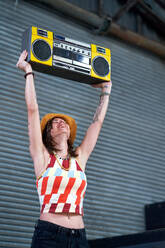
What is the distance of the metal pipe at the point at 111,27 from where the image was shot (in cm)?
531

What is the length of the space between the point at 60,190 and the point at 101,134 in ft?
10.7

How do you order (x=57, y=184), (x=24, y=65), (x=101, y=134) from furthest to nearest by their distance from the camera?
(x=101, y=134) < (x=24, y=65) < (x=57, y=184)

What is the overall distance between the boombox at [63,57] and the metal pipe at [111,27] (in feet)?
9.23

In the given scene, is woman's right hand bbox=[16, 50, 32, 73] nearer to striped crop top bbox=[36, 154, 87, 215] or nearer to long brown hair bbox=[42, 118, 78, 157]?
long brown hair bbox=[42, 118, 78, 157]

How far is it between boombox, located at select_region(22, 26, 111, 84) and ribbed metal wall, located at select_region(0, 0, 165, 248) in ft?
6.79

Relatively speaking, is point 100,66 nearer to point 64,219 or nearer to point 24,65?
point 24,65

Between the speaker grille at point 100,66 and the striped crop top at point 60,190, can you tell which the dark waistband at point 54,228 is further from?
the speaker grille at point 100,66

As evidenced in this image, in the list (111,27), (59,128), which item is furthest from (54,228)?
(111,27)

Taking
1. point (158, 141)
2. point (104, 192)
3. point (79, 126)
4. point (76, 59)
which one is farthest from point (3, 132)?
point (158, 141)

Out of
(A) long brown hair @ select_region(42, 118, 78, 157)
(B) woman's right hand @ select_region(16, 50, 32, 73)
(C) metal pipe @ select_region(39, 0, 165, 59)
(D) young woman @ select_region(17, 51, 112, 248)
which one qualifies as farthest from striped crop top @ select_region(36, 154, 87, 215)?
(C) metal pipe @ select_region(39, 0, 165, 59)

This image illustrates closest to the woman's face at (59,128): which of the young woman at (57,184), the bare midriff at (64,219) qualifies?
the young woman at (57,184)

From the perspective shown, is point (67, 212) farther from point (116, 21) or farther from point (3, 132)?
point (116, 21)

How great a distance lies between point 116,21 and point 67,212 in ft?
15.2

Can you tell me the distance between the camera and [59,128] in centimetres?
255
